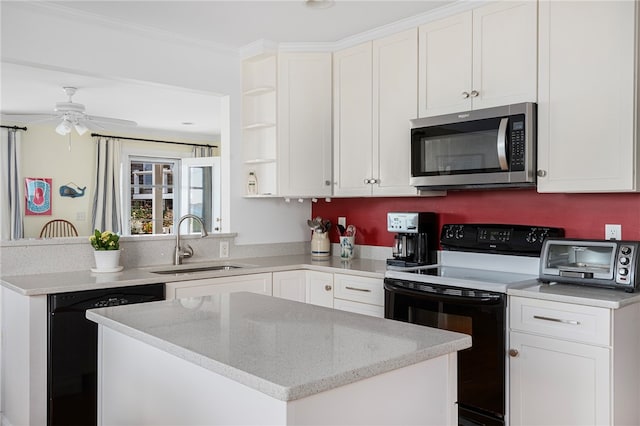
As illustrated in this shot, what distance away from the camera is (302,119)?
372cm

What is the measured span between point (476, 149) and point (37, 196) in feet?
19.8

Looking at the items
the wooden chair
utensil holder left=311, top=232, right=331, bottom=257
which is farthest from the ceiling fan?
utensil holder left=311, top=232, right=331, bottom=257

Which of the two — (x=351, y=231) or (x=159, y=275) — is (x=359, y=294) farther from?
(x=159, y=275)

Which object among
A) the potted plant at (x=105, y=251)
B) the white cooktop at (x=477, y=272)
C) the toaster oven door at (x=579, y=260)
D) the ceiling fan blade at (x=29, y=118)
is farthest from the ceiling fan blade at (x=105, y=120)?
the toaster oven door at (x=579, y=260)

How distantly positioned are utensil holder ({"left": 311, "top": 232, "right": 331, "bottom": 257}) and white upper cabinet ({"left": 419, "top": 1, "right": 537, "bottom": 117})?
1.25 m

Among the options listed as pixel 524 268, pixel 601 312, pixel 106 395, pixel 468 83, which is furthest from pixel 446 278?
pixel 106 395

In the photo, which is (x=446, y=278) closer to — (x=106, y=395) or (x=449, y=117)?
(x=449, y=117)

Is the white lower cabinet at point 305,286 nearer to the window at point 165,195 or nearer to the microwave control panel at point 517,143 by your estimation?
the microwave control panel at point 517,143

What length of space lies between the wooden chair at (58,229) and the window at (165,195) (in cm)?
81

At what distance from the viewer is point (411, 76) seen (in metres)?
3.24

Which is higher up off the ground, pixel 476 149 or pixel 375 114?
pixel 375 114

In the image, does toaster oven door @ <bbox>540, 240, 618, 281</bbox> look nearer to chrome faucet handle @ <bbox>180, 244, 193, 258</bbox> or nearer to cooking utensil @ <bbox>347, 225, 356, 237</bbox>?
cooking utensil @ <bbox>347, 225, 356, 237</bbox>

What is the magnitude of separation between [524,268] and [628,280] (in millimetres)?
654

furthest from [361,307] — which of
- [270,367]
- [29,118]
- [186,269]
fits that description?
[29,118]
